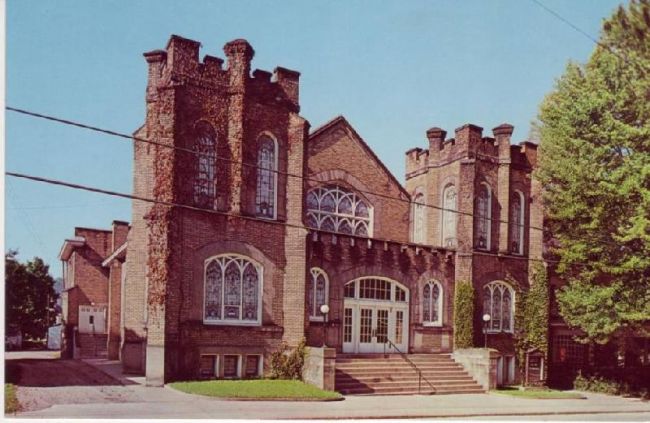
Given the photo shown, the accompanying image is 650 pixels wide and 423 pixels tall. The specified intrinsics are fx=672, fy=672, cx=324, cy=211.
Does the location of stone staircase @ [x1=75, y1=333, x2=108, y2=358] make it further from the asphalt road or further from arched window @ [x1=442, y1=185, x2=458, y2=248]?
arched window @ [x1=442, y1=185, x2=458, y2=248]

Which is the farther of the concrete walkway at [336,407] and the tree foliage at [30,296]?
the tree foliage at [30,296]

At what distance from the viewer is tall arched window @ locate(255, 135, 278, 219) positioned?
1764cm

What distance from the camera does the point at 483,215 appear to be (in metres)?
22.2

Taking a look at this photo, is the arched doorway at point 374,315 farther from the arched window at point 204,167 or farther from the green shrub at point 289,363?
the arched window at point 204,167

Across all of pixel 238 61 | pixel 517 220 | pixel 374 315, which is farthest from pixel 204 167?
pixel 517 220

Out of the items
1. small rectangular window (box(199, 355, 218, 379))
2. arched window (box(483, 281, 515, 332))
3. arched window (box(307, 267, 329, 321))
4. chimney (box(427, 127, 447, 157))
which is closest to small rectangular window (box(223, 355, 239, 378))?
small rectangular window (box(199, 355, 218, 379))

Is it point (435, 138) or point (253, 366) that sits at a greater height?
point (435, 138)

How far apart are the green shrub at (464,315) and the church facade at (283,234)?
0.33 meters

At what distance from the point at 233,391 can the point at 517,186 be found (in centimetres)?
1284

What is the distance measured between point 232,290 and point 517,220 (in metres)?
10.8

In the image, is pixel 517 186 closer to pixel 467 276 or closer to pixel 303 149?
pixel 467 276

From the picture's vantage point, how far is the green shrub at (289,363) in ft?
55.5

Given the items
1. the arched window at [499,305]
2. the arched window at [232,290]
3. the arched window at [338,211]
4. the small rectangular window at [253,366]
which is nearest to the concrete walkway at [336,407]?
the arched window at [232,290]

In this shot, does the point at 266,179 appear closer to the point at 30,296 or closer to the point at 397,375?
the point at 397,375
